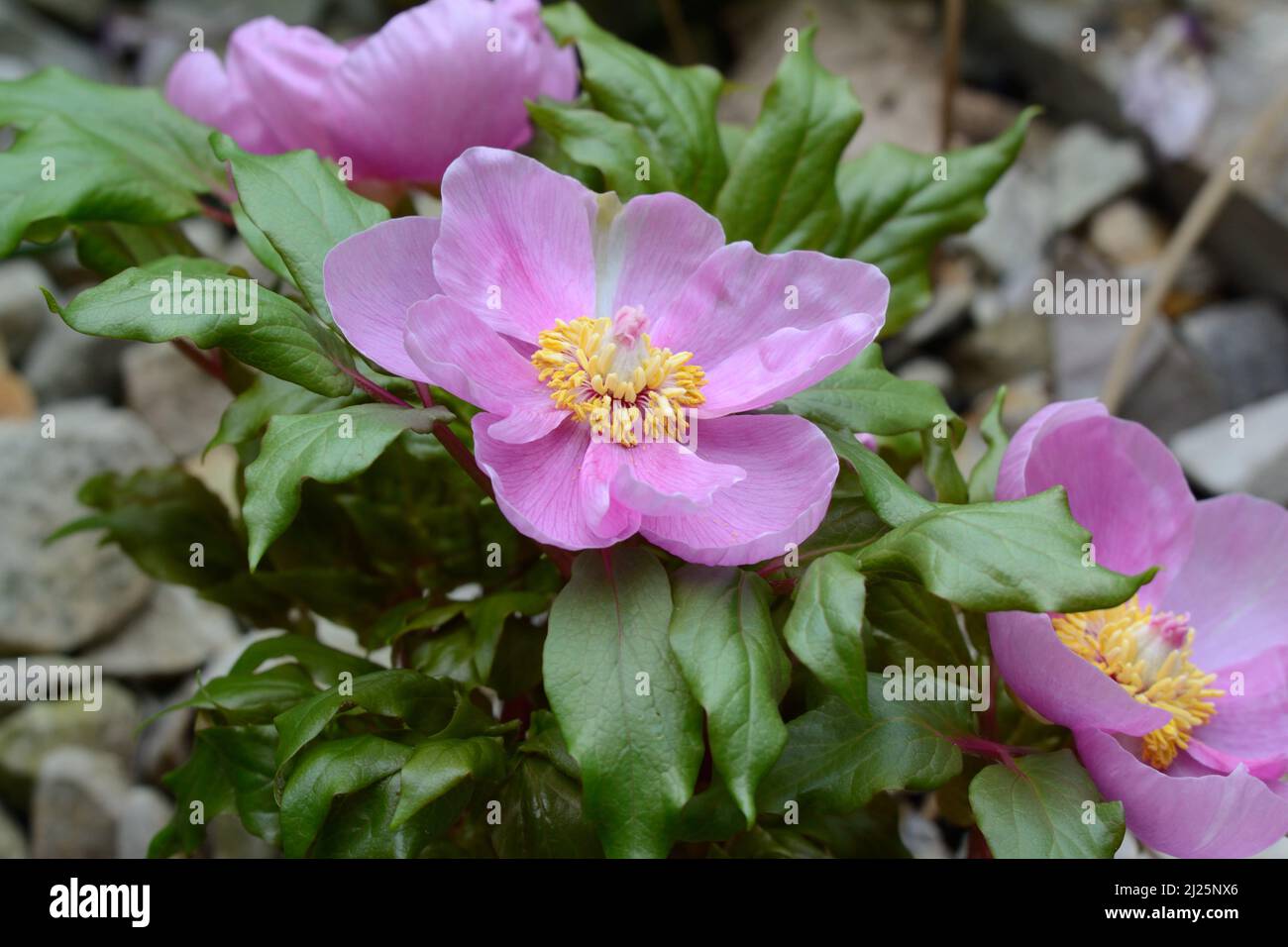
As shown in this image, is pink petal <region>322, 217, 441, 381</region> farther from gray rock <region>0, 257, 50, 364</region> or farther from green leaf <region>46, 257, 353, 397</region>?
gray rock <region>0, 257, 50, 364</region>

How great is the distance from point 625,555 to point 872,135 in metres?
1.35

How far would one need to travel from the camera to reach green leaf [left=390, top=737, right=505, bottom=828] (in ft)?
1.69

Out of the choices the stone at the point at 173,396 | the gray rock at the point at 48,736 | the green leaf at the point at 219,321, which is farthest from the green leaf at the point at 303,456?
the stone at the point at 173,396

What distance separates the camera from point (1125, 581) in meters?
0.48

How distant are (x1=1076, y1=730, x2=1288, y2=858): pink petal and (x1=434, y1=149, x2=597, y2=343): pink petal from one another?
0.31 meters

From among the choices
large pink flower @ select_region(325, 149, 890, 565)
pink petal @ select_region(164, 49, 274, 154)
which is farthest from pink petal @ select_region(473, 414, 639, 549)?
pink petal @ select_region(164, 49, 274, 154)

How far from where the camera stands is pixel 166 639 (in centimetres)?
126

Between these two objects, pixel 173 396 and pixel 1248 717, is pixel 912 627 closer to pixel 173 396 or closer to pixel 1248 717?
pixel 1248 717

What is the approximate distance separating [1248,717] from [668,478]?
13.3 inches

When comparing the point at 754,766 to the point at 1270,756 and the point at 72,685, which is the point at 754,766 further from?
the point at 72,685

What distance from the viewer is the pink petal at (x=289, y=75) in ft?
2.30

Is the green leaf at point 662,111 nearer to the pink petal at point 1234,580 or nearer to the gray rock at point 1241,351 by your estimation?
the pink petal at point 1234,580

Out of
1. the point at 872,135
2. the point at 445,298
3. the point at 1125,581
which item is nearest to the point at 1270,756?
the point at 1125,581
